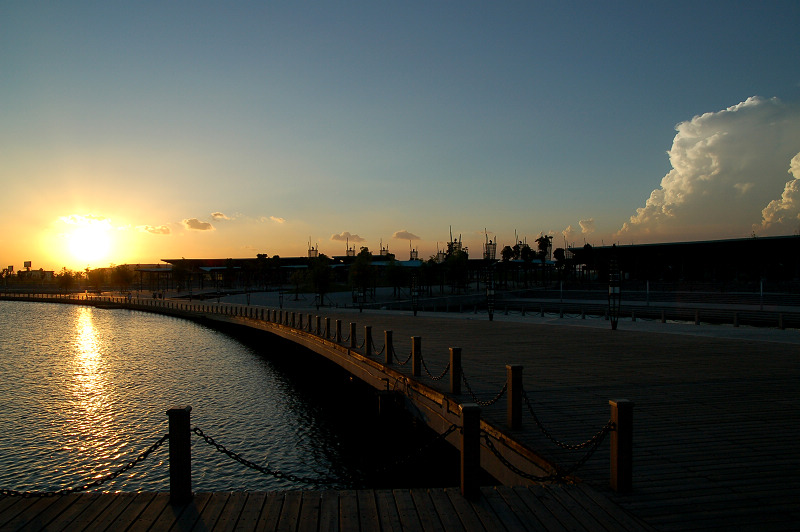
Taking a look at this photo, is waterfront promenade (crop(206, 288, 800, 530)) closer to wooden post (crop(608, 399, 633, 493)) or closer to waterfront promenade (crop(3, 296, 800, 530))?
waterfront promenade (crop(3, 296, 800, 530))

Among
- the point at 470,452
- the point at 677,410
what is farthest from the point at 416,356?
the point at 470,452

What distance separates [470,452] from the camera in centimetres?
620

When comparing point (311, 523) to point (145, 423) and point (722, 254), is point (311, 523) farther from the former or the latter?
point (722, 254)

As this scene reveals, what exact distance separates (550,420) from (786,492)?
3509 millimetres

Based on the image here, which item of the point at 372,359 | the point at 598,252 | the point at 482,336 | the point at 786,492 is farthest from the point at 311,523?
the point at 598,252

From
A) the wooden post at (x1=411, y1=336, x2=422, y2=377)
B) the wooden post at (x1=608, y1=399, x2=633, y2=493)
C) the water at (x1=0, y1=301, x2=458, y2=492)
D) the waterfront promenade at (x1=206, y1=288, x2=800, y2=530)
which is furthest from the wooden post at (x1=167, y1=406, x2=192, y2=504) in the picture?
the wooden post at (x1=411, y1=336, x2=422, y2=377)

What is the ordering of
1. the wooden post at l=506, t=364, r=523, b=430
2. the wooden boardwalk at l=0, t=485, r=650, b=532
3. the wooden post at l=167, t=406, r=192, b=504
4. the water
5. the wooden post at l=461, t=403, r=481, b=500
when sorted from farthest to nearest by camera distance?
the water → the wooden post at l=506, t=364, r=523, b=430 → the wooden post at l=461, t=403, r=481, b=500 → the wooden post at l=167, t=406, r=192, b=504 → the wooden boardwalk at l=0, t=485, r=650, b=532

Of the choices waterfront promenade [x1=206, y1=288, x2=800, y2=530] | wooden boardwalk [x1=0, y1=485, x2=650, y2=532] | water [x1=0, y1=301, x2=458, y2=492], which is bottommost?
water [x1=0, y1=301, x2=458, y2=492]

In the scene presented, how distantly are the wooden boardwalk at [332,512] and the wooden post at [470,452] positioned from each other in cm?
17

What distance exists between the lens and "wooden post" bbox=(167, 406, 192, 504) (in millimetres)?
6082

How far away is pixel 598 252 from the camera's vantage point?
88000 millimetres

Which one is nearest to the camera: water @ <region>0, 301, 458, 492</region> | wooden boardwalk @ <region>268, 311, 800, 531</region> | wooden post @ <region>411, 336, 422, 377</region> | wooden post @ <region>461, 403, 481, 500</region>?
wooden boardwalk @ <region>268, 311, 800, 531</region>

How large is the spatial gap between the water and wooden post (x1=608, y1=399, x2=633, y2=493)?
7.05 m

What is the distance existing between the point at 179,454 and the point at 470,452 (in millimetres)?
3456
